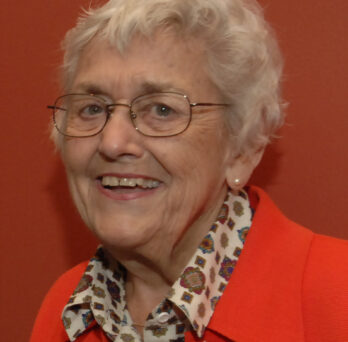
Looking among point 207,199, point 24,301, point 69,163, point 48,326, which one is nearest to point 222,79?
point 207,199

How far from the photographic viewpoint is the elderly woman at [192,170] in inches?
57.4

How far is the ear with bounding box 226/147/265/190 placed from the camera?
1.61 m

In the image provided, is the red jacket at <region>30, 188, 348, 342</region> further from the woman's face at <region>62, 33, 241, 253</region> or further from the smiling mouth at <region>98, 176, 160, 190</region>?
the smiling mouth at <region>98, 176, 160, 190</region>

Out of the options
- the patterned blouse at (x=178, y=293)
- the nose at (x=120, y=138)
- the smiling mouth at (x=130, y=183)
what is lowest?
the patterned blouse at (x=178, y=293)

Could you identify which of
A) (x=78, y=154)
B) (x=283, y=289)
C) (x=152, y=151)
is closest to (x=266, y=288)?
(x=283, y=289)

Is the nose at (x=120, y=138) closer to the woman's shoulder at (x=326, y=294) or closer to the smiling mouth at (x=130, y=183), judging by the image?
the smiling mouth at (x=130, y=183)

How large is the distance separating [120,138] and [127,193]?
0.16 metres

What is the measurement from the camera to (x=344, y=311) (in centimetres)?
139

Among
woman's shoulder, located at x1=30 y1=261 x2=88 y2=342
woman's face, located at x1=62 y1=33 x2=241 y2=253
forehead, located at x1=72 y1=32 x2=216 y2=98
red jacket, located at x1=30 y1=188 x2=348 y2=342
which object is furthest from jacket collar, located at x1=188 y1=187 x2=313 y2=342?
woman's shoulder, located at x1=30 y1=261 x2=88 y2=342

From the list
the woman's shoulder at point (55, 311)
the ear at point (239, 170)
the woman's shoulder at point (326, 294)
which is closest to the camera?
the woman's shoulder at point (326, 294)

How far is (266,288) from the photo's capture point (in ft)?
4.86

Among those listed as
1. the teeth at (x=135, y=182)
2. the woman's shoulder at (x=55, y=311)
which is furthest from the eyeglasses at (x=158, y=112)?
the woman's shoulder at (x=55, y=311)

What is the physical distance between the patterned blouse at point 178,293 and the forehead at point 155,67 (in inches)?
14.7

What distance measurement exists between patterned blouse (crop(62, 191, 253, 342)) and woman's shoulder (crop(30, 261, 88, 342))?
0.15 meters
